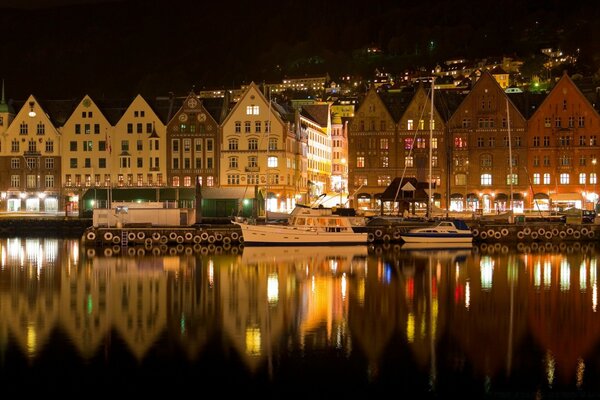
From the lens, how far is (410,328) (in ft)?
102

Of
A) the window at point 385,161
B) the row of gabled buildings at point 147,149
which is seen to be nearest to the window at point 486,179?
the window at point 385,161

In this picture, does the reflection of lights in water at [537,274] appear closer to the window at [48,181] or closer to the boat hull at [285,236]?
the boat hull at [285,236]

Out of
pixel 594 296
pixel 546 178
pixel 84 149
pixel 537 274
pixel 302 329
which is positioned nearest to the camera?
pixel 302 329

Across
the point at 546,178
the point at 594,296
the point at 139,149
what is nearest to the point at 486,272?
the point at 594,296

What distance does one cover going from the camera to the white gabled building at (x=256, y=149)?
96625 millimetres

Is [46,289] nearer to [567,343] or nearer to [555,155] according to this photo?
[567,343]

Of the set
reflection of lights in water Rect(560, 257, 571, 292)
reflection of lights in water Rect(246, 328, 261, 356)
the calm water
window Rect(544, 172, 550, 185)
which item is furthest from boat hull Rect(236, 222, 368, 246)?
window Rect(544, 172, 550, 185)

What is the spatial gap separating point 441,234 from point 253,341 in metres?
41.4

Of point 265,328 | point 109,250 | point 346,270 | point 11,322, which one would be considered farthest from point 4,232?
point 265,328

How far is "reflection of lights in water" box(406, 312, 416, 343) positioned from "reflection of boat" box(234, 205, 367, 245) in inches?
1231

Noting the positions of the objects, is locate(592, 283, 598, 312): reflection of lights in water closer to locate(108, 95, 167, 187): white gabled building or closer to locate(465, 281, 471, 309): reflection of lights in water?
locate(465, 281, 471, 309): reflection of lights in water

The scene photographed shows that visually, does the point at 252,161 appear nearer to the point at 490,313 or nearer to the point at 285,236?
the point at 285,236

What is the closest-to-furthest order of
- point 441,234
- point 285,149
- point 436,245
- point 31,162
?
1. point 436,245
2. point 441,234
3. point 285,149
4. point 31,162

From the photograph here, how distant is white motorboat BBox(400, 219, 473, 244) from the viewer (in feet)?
221
